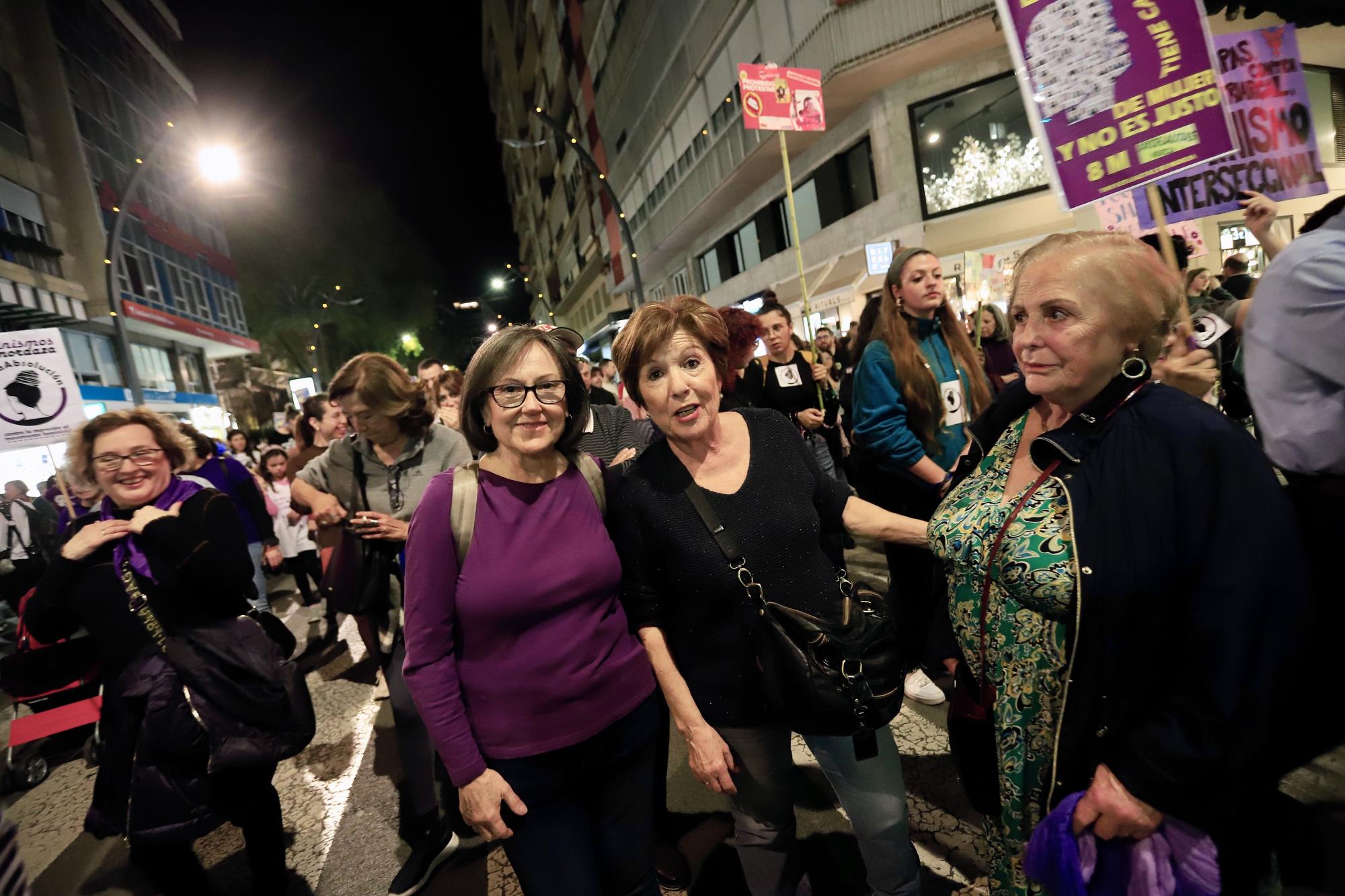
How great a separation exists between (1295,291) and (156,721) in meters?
3.89

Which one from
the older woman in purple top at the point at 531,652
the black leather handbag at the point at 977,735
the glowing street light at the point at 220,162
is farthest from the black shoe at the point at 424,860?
the glowing street light at the point at 220,162

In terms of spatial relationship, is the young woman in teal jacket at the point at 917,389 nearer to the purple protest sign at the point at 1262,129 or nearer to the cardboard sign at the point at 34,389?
the purple protest sign at the point at 1262,129

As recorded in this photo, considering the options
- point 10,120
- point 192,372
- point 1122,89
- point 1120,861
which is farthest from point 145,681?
point 192,372

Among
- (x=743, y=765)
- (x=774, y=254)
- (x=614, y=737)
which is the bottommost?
(x=743, y=765)

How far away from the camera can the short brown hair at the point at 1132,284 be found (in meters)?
1.40

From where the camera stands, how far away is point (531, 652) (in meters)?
1.77

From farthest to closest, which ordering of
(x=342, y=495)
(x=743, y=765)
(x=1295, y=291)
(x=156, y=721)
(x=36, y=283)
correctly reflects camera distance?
(x=36, y=283) < (x=342, y=495) < (x=156, y=721) < (x=743, y=765) < (x=1295, y=291)

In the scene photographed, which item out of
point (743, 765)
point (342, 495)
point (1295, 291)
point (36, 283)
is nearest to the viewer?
point (1295, 291)

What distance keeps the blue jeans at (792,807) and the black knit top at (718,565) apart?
0.42 feet

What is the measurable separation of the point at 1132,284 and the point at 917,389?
1.89 m

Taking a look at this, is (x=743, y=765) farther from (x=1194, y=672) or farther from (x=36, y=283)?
(x=36, y=283)

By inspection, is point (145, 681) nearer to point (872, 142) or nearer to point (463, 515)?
point (463, 515)

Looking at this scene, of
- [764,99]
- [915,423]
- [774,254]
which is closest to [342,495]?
[915,423]

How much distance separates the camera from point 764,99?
10.2 meters
